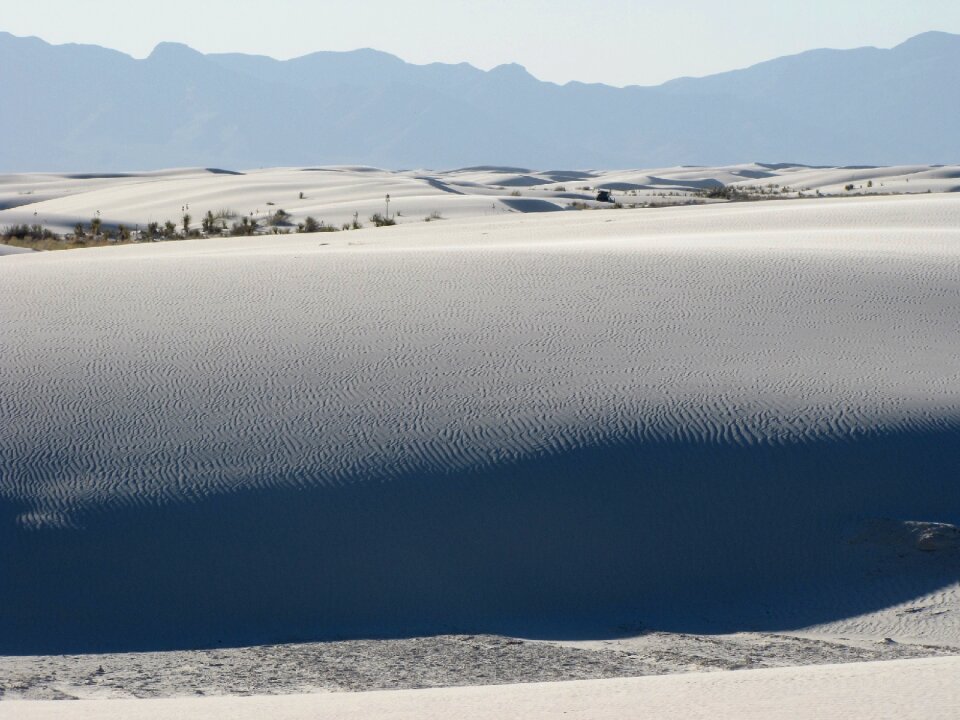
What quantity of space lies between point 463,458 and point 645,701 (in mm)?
2954

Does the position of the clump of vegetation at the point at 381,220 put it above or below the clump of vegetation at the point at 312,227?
above

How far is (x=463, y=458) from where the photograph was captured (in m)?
6.66

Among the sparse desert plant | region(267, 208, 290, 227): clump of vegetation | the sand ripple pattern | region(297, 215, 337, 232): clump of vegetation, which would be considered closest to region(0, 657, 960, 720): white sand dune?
the sand ripple pattern

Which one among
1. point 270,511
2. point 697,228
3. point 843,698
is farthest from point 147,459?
point 697,228

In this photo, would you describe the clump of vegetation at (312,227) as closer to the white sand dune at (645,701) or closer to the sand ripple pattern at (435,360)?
the sand ripple pattern at (435,360)

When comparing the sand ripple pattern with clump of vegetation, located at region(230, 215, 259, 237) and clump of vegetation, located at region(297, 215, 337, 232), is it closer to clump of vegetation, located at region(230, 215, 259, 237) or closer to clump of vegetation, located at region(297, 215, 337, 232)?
clump of vegetation, located at region(297, 215, 337, 232)

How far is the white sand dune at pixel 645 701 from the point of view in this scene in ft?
11.9

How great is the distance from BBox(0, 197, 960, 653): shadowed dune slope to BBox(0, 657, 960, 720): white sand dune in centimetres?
154

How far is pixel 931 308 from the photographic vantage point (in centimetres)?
934

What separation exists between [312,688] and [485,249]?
7192 mm

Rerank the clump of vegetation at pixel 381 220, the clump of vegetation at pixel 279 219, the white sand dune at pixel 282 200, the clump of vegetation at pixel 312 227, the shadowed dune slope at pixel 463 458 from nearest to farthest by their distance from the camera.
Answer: the shadowed dune slope at pixel 463 458, the clump of vegetation at pixel 312 227, the clump of vegetation at pixel 381 220, the clump of vegetation at pixel 279 219, the white sand dune at pixel 282 200

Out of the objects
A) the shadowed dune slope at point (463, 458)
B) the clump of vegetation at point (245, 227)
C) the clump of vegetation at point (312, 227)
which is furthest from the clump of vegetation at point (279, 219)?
the shadowed dune slope at point (463, 458)

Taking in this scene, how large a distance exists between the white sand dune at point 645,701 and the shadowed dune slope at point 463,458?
1538 mm

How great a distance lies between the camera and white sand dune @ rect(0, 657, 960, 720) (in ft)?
11.9
